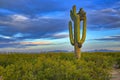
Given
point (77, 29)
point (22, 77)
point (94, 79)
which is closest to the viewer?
point (22, 77)

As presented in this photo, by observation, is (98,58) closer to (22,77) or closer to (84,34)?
(84,34)

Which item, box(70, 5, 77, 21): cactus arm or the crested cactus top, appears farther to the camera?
the crested cactus top

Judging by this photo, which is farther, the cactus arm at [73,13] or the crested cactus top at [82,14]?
the crested cactus top at [82,14]

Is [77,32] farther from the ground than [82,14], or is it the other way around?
[82,14]

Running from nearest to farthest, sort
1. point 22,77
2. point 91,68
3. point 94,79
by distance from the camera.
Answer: point 22,77
point 94,79
point 91,68

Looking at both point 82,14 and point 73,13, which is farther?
point 82,14

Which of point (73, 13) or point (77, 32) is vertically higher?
point (73, 13)

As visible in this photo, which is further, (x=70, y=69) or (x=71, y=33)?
(x=71, y=33)

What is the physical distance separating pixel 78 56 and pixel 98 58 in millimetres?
1486

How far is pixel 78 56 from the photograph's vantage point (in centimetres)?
2091

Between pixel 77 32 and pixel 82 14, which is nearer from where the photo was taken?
pixel 77 32

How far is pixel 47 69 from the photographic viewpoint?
9906 millimetres

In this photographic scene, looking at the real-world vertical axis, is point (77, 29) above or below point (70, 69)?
above

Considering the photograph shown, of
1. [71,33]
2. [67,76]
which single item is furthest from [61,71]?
[71,33]
